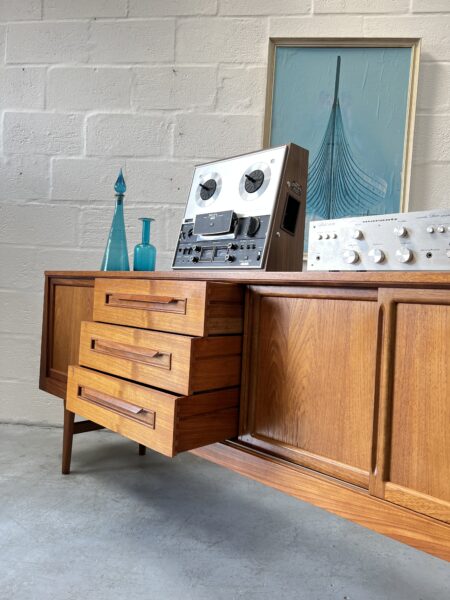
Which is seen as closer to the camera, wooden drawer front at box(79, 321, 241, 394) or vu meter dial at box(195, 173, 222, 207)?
wooden drawer front at box(79, 321, 241, 394)

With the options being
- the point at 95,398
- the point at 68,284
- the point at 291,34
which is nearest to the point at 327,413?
the point at 95,398

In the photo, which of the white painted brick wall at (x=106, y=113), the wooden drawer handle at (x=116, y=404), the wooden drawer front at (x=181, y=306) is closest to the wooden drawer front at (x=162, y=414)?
the wooden drawer handle at (x=116, y=404)

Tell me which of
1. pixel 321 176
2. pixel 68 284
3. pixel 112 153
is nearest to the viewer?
pixel 68 284

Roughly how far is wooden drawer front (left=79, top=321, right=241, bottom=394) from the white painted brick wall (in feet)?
3.20

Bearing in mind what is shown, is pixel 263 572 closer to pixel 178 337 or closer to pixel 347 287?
pixel 178 337

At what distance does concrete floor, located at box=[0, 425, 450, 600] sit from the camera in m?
1.13

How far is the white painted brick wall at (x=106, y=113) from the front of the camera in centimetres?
211

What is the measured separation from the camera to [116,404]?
1240 millimetres

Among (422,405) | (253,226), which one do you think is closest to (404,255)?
(422,405)

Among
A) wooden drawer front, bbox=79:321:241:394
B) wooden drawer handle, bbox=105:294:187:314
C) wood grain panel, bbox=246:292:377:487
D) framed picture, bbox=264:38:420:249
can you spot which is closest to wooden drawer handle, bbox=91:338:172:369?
wooden drawer front, bbox=79:321:241:394

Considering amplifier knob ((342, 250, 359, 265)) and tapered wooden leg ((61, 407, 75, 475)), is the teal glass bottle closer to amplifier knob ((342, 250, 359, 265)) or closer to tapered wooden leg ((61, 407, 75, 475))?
tapered wooden leg ((61, 407, 75, 475))

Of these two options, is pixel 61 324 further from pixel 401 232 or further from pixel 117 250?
pixel 401 232

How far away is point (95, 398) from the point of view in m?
1.33

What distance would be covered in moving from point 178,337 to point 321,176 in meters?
1.19
